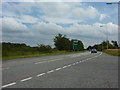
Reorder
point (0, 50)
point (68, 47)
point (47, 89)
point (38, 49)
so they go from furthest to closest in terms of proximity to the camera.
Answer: point (68, 47), point (38, 49), point (0, 50), point (47, 89)

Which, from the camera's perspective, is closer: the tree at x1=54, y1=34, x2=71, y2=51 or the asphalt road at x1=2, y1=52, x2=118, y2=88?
the asphalt road at x1=2, y1=52, x2=118, y2=88

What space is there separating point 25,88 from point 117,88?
10.7 ft

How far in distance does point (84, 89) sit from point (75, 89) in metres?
0.31

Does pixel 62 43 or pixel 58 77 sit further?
pixel 62 43

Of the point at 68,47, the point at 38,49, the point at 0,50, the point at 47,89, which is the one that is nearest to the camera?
the point at 47,89

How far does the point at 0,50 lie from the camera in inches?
1567

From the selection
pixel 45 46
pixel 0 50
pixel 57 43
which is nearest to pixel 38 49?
pixel 45 46

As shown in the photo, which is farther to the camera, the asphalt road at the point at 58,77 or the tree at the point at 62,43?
the tree at the point at 62,43

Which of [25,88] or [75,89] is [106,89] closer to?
[75,89]

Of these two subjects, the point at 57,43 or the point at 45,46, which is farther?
the point at 57,43

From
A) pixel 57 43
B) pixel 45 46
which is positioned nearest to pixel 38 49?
pixel 45 46

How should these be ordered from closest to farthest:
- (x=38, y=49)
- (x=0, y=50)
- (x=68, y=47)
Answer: (x=0, y=50), (x=38, y=49), (x=68, y=47)

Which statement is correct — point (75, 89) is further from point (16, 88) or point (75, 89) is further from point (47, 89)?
point (16, 88)

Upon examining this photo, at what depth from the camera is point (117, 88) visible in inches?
303
